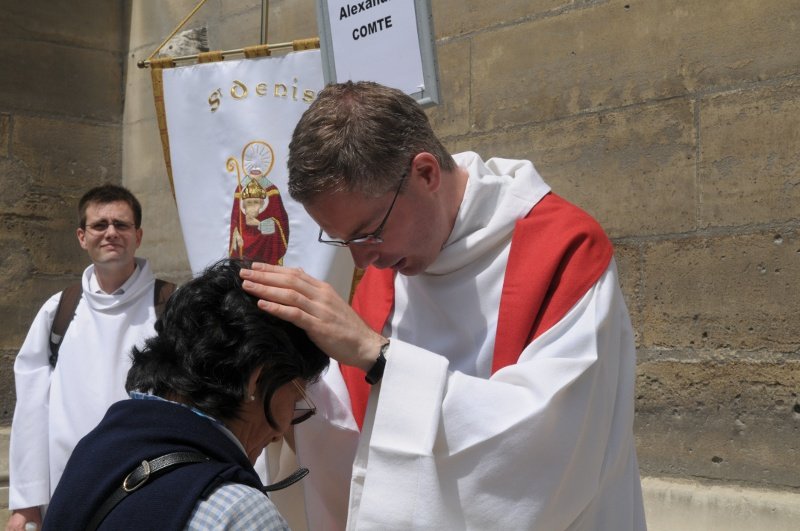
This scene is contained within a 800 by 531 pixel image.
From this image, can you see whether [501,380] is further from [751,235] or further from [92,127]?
[92,127]

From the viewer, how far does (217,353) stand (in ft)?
5.75

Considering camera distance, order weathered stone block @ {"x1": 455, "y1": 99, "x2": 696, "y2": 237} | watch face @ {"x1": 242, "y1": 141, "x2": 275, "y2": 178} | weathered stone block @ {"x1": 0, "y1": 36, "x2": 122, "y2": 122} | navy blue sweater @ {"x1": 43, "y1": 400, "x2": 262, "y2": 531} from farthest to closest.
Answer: weathered stone block @ {"x1": 0, "y1": 36, "x2": 122, "y2": 122}, weathered stone block @ {"x1": 455, "y1": 99, "x2": 696, "y2": 237}, watch face @ {"x1": 242, "y1": 141, "x2": 275, "y2": 178}, navy blue sweater @ {"x1": 43, "y1": 400, "x2": 262, "y2": 531}

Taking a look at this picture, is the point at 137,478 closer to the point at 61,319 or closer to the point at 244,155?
the point at 244,155

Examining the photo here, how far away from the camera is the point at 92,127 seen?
23.2ft

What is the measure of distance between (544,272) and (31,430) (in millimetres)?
2762

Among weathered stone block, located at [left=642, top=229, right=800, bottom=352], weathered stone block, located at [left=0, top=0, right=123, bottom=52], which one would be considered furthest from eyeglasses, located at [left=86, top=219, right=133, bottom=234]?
weathered stone block, located at [left=0, top=0, right=123, bottom=52]

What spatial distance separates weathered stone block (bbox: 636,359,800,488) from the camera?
371 centimetres

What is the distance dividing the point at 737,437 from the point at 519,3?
2048 millimetres

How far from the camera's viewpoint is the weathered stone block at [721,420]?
371cm

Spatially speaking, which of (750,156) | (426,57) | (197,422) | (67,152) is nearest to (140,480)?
(197,422)

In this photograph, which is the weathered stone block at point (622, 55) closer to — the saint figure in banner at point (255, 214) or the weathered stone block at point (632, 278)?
the weathered stone block at point (632, 278)

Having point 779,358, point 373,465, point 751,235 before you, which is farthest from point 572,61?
point 373,465

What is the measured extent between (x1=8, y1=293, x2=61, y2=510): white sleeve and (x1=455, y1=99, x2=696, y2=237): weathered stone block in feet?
7.03

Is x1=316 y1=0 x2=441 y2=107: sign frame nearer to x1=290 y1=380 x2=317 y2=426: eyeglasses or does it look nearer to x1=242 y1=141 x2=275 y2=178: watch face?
x1=242 y1=141 x2=275 y2=178: watch face
